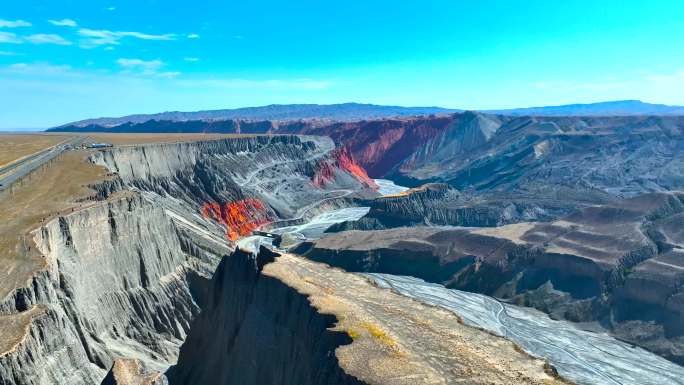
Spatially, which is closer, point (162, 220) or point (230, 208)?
point (162, 220)

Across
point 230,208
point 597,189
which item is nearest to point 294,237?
point 230,208

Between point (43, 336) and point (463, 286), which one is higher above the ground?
point (43, 336)

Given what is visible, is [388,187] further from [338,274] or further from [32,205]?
[338,274]

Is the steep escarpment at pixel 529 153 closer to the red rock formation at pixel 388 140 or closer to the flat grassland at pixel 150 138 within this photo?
the red rock formation at pixel 388 140

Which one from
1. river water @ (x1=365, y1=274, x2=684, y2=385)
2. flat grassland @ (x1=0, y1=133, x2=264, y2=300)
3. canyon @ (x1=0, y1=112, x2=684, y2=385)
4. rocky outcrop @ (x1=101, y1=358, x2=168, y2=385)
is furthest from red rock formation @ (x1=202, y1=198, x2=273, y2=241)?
rocky outcrop @ (x1=101, y1=358, x2=168, y2=385)

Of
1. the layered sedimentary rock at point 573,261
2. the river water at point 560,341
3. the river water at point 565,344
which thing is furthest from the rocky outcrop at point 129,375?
the layered sedimentary rock at point 573,261

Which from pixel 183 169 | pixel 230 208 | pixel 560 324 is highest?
pixel 183 169

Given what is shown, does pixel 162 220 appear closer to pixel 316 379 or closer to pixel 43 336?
pixel 43 336
